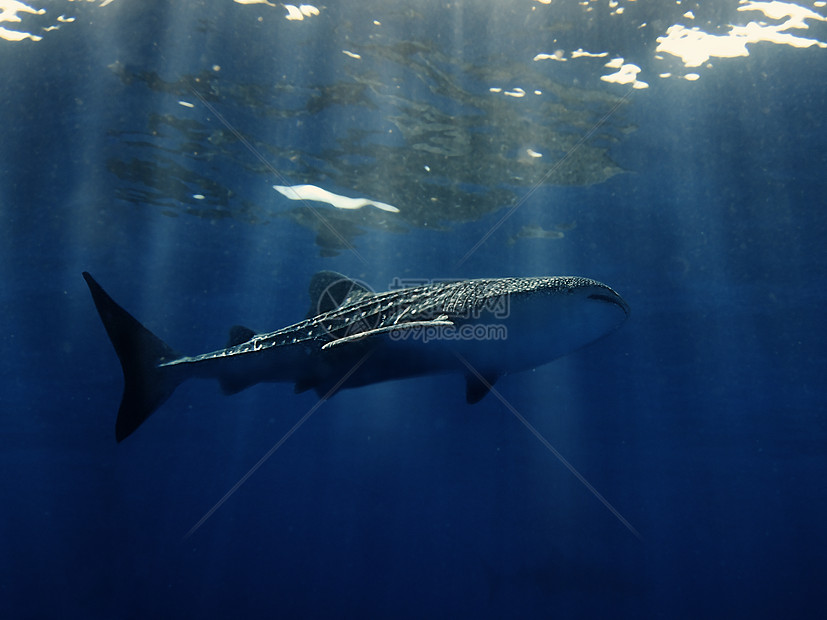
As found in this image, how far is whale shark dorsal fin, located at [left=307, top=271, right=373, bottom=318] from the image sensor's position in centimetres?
698

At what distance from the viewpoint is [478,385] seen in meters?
6.36

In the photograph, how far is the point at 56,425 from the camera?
4109 cm

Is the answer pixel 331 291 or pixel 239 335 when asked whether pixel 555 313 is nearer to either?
pixel 331 291

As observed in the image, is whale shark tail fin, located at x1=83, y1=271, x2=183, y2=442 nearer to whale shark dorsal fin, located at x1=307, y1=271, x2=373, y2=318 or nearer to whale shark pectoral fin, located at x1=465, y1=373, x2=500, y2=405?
whale shark dorsal fin, located at x1=307, y1=271, x2=373, y2=318

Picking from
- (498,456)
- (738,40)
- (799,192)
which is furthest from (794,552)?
(738,40)

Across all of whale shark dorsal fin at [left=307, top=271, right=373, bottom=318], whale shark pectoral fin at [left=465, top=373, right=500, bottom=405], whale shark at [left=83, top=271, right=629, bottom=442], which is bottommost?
whale shark pectoral fin at [left=465, top=373, right=500, bottom=405]

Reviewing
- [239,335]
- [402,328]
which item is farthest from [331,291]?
[402,328]

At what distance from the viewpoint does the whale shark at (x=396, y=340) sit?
4543mm

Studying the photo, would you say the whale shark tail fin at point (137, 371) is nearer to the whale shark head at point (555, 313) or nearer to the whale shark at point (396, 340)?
the whale shark at point (396, 340)

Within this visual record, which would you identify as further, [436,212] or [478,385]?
[436,212]

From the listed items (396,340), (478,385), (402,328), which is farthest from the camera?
(478,385)

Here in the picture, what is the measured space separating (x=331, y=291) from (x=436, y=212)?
11562 mm

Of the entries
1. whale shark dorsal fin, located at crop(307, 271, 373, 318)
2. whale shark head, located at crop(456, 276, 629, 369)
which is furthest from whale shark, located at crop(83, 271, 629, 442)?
whale shark dorsal fin, located at crop(307, 271, 373, 318)

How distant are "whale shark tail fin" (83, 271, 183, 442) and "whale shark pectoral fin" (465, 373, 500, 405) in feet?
12.4
